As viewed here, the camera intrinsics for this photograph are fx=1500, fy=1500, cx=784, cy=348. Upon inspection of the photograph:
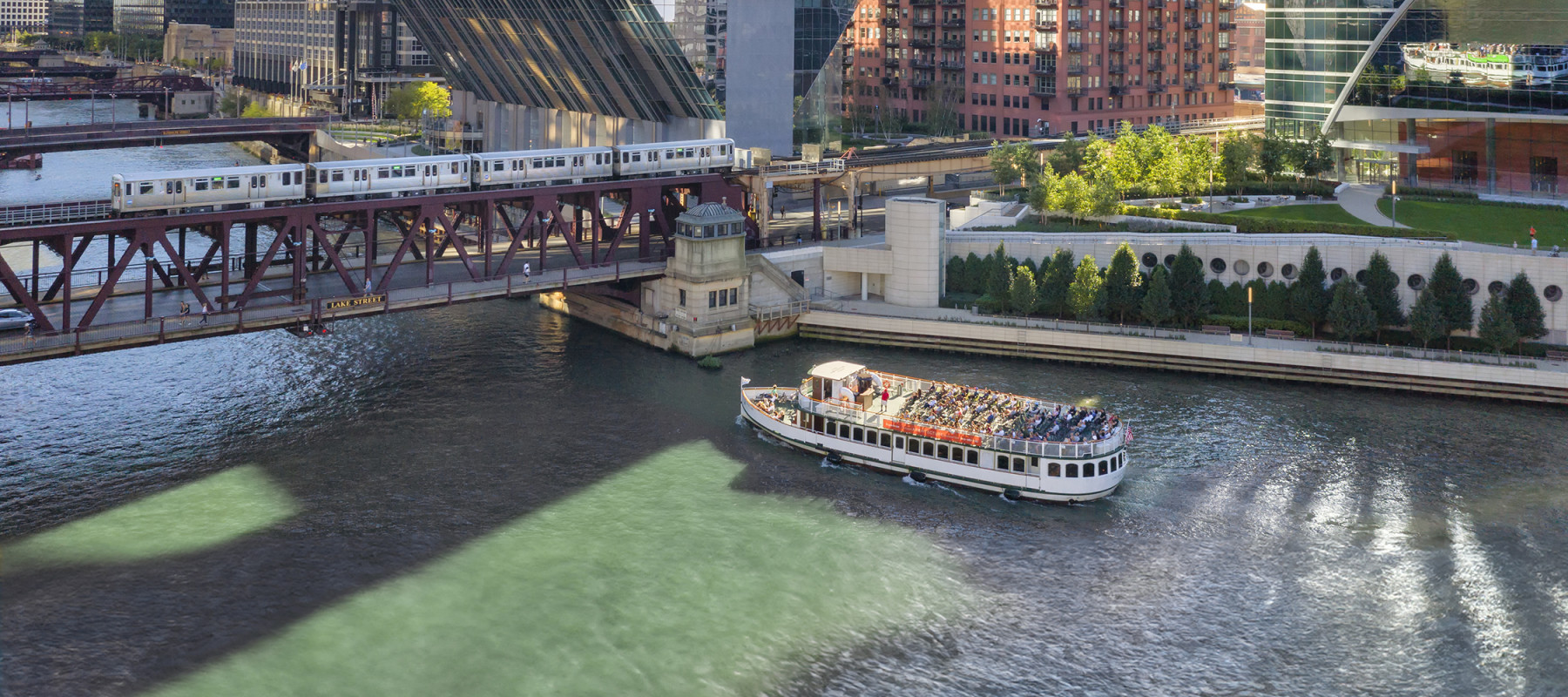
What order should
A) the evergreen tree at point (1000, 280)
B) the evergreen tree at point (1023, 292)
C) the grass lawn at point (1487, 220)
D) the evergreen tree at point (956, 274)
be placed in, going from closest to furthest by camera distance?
the evergreen tree at point (1023, 292), the evergreen tree at point (1000, 280), the grass lawn at point (1487, 220), the evergreen tree at point (956, 274)

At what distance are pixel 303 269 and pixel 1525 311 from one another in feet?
233

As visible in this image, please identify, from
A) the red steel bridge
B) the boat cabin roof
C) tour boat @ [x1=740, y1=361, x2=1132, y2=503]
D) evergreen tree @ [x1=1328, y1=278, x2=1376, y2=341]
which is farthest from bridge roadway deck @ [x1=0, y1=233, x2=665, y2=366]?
evergreen tree @ [x1=1328, y1=278, x2=1376, y2=341]

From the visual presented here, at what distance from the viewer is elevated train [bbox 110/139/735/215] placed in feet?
263

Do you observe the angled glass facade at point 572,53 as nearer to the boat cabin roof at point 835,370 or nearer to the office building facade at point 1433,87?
the boat cabin roof at point 835,370

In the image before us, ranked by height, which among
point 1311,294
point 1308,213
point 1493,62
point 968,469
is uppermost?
point 1493,62

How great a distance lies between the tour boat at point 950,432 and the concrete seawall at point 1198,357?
1629cm

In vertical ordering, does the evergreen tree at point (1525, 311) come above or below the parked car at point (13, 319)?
above

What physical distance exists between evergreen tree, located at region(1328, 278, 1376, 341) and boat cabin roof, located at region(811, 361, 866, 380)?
3232 cm

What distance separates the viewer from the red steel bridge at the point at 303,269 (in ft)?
247

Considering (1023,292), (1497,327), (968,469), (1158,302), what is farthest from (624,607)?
(1497,327)

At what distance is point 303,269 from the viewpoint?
8375 centimetres

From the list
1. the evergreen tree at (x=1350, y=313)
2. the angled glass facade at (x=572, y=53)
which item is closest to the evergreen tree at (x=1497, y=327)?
the evergreen tree at (x=1350, y=313)

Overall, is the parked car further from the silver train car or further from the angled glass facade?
the angled glass facade

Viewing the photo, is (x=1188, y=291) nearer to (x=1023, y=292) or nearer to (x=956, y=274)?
(x=1023, y=292)
